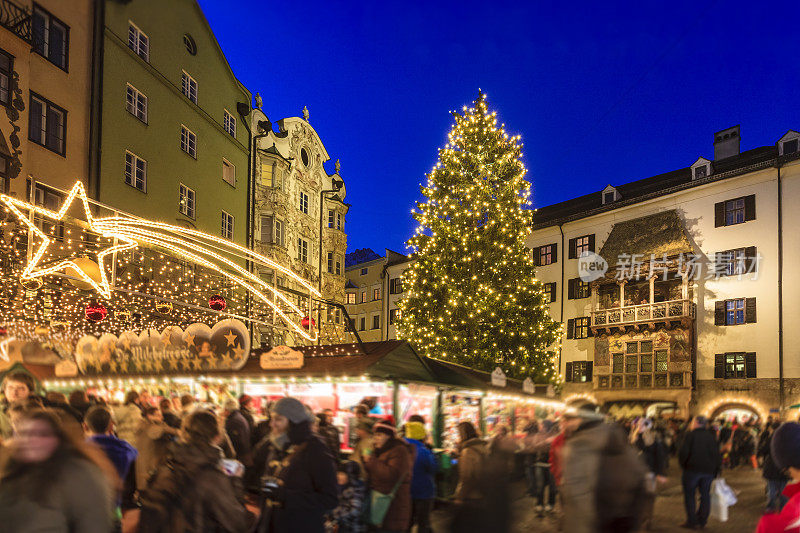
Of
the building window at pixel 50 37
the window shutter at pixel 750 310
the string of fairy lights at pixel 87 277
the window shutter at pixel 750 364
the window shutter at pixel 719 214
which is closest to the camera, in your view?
the string of fairy lights at pixel 87 277

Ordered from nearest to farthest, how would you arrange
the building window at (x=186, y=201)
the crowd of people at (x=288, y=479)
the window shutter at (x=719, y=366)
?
the crowd of people at (x=288, y=479) < the building window at (x=186, y=201) < the window shutter at (x=719, y=366)

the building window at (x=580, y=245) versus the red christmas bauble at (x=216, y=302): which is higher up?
the building window at (x=580, y=245)

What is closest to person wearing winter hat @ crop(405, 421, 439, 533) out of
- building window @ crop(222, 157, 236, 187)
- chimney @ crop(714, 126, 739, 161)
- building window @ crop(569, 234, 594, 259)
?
building window @ crop(222, 157, 236, 187)

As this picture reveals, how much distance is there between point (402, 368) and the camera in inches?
568

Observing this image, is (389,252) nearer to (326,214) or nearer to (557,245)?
(326,214)

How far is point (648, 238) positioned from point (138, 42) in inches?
993

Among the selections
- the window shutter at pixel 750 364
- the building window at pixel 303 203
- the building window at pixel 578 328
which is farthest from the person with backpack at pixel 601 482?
the building window at pixel 578 328

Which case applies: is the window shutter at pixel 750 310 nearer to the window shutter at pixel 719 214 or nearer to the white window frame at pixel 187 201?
the window shutter at pixel 719 214

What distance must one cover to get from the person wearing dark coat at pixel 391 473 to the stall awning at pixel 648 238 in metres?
30.2

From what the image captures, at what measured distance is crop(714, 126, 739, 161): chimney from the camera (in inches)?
1387

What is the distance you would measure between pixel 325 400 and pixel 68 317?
8.94 metres

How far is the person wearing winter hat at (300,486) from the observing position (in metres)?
5.31

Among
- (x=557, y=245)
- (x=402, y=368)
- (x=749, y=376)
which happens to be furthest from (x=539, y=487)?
(x=557, y=245)

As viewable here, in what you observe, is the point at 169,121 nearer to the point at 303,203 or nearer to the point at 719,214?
the point at 303,203
